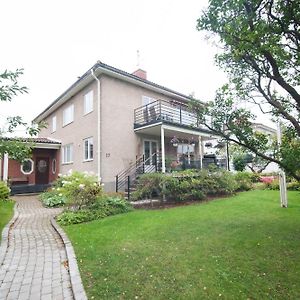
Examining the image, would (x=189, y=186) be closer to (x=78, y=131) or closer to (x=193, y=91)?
(x=193, y=91)

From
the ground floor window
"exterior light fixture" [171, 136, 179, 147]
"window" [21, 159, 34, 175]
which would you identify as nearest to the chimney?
"exterior light fixture" [171, 136, 179, 147]

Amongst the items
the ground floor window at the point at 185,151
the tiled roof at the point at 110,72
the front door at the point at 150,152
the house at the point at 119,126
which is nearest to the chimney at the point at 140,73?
the house at the point at 119,126

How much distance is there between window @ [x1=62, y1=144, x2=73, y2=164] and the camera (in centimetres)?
1887

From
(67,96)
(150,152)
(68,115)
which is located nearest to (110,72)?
(67,96)

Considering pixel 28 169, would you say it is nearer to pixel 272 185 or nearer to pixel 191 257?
pixel 191 257

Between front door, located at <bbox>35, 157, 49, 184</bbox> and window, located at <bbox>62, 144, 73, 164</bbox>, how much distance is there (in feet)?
9.63

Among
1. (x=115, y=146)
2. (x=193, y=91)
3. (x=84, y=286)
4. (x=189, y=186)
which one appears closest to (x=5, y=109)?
(x=84, y=286)

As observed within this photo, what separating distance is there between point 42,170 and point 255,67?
2050 cm

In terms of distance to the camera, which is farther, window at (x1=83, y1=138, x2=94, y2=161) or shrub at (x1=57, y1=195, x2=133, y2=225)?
window at (x1=83, y1=138, x2=94, y2=161)

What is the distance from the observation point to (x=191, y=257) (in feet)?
15.6

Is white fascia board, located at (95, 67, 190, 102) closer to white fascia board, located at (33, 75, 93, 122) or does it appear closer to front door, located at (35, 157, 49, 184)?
white fascia board, located at (33, 75, 93, 122)

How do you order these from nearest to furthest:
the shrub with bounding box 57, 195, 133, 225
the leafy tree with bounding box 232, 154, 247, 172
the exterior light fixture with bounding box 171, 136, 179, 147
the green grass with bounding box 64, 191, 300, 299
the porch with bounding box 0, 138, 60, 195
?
the green grass with bounding box 64, 191, 300, 299, the shrub with bounding box 57, 195, 133, 225, the exterior light fixture with bounding box 171, 136, 179, 147, the porch with bounding box 0, 138, 60, 195, the leafy tree with bounding box 232, 154, 247, 172

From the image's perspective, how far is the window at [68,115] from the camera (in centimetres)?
1898

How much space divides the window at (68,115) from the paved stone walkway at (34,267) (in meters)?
12.8
